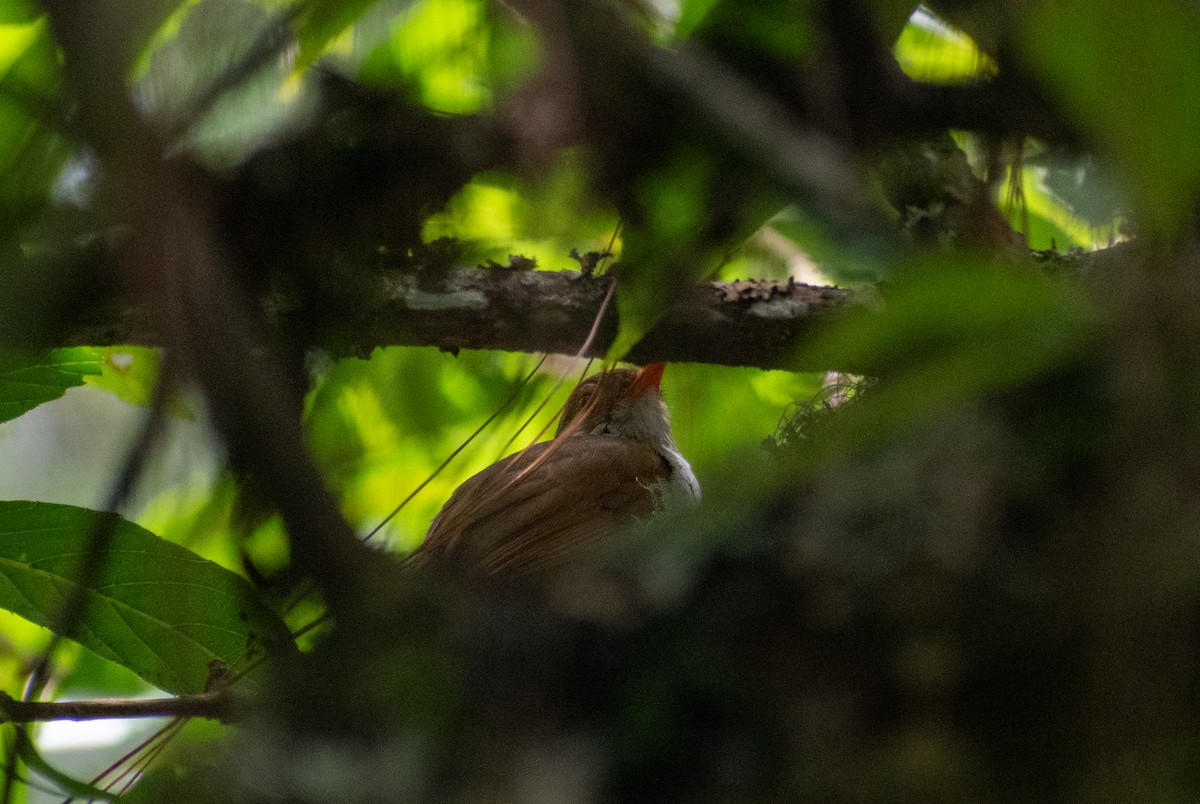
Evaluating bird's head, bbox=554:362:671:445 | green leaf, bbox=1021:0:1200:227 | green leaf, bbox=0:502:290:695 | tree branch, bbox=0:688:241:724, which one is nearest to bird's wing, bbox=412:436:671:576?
bird's head, bbox=554:362:671:445

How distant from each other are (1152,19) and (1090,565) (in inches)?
13.2

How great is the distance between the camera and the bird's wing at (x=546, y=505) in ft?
9.34

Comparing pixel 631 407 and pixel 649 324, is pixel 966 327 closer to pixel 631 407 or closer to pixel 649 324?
pixel 649 324

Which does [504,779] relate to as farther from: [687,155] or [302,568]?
[687,155]

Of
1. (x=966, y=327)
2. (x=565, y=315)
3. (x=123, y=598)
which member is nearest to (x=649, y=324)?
(x=966, y=327)

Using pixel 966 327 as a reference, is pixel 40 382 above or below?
above

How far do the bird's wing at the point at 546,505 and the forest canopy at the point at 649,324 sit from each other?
1.11 m

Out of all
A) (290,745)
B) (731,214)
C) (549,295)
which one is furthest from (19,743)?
(549,295)

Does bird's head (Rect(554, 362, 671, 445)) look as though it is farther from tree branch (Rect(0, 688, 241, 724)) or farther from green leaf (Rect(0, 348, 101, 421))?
tree branch (Rect(0, 688, 241, 724))

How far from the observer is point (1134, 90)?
1.88ft

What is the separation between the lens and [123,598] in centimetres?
189

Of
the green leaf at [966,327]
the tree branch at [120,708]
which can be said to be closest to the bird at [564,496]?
the tree branch at [120,708]

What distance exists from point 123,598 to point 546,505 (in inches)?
57.9

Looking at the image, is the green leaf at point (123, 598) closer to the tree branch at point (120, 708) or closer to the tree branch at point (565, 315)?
the tree branch at point (120, 708)
